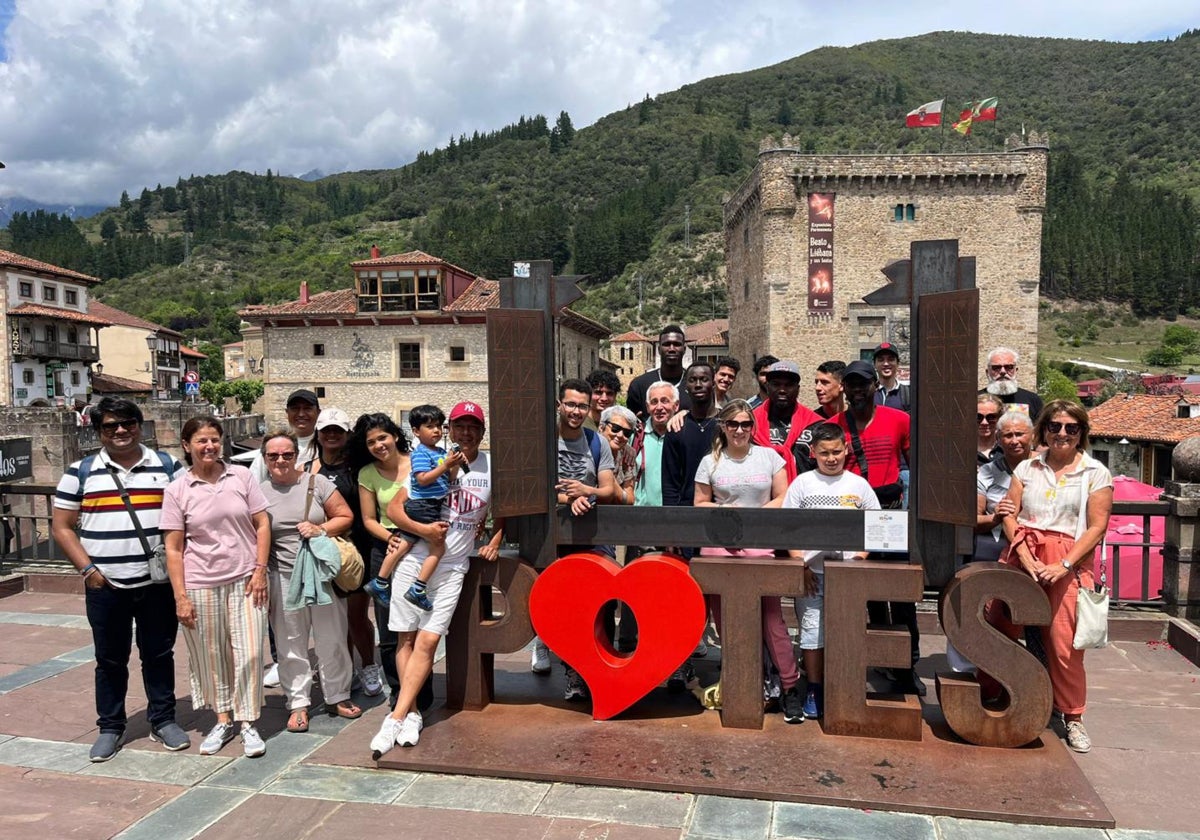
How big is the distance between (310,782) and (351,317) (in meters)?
30.5

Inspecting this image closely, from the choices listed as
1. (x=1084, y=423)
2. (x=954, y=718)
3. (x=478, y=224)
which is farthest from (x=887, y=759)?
(x=478, y=224)

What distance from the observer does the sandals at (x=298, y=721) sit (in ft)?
14.6

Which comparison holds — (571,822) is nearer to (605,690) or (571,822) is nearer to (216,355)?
(605,690)

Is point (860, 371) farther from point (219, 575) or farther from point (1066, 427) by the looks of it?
point (219, 575)

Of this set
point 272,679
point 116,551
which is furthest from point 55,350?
point 116,551

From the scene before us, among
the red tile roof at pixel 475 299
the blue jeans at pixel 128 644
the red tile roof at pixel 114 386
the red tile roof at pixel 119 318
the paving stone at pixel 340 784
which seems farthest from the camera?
the red tile roof at pixel 119 318

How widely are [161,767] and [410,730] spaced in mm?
1288

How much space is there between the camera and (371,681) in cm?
503

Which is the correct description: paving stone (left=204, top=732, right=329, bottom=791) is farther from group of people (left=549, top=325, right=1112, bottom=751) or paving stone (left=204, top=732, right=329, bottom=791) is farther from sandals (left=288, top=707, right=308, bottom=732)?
group of people (left=549, top=325, right=1112, bottom=751)

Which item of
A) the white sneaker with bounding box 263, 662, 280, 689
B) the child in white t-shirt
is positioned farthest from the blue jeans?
the child in white t-shirt

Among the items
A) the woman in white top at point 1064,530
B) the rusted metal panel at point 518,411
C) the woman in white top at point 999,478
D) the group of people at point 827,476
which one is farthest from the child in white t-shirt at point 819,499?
the rusted metal panel at point 518,411

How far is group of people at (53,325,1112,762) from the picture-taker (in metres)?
4.20

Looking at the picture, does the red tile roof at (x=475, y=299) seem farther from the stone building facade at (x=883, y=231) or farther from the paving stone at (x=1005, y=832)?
the paving stone at (x=1005, y=832)

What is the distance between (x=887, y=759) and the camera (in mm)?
3902
